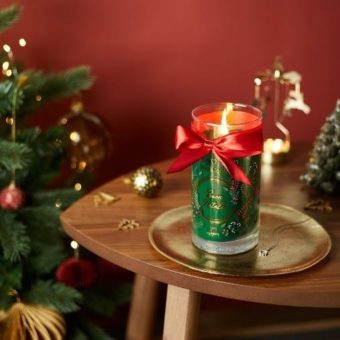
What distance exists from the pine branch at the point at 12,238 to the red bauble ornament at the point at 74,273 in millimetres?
79

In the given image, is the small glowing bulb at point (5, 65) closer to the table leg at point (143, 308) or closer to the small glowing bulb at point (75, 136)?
the small glowing bulb at point (75, 136)

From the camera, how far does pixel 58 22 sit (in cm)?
130

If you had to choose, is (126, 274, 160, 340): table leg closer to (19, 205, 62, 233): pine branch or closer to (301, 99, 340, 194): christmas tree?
(19, 205, 62, 233): pine branch

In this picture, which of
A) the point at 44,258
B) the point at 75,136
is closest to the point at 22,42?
the point at 75,136

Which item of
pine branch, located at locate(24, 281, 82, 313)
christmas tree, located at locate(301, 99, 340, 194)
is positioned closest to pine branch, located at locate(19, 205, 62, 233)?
pine branch, located at locate(24, 281, 82, 313)

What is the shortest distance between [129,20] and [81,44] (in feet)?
0.36

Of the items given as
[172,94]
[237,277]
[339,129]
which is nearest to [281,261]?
[237,277]

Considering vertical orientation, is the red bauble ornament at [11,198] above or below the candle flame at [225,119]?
below

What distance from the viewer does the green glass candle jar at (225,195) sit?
2.71 feet

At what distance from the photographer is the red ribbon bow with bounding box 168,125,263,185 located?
2.62ft

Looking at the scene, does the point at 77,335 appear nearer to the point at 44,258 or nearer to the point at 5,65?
the point at 44,258

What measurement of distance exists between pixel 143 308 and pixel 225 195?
18.0 inches

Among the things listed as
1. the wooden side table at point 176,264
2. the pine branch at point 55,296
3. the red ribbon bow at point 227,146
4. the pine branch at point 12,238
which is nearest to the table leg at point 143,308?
the wooden side table at point 176,264

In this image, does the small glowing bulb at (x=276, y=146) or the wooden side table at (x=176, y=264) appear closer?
the wooden side table at (x=176, y=264)
